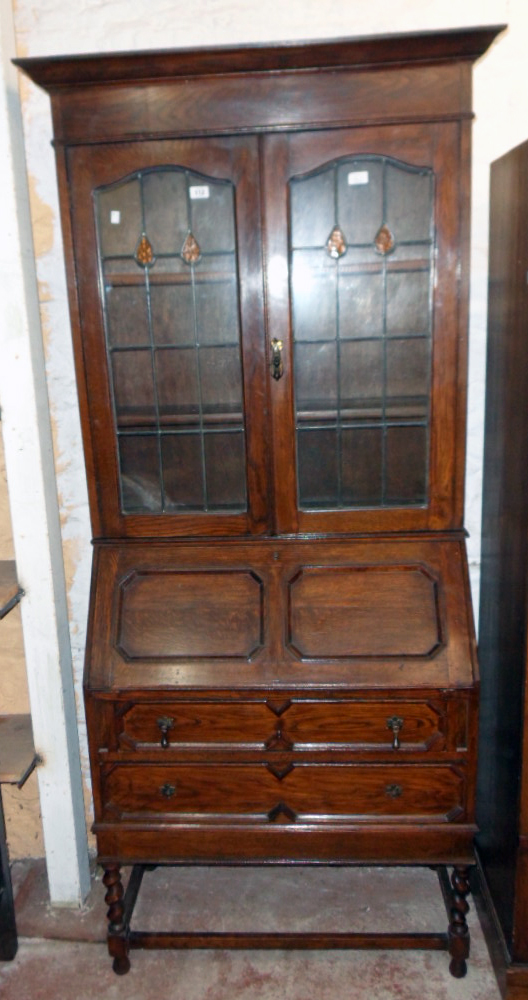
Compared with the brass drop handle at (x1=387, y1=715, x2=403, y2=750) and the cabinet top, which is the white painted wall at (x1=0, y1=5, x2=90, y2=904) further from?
the brass drop handle at (x1=387, y1=715, x2=403, y2=750)

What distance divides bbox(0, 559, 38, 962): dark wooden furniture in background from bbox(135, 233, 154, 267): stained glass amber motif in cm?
95

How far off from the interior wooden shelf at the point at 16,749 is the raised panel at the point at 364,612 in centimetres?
87

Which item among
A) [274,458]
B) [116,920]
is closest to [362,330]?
[274,458]

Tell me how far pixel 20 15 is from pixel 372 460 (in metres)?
1.52

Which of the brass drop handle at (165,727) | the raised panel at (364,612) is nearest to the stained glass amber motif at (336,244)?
the raised panel at (364,612)

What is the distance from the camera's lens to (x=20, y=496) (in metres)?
1.99

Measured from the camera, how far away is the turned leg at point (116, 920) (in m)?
1.91

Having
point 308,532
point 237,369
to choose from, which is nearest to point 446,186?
point 237,369

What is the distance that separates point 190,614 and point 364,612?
45 cm

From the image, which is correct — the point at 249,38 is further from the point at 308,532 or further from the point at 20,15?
the point at 308,532

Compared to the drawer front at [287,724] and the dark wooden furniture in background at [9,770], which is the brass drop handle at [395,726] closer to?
the drawer front at [287,724]

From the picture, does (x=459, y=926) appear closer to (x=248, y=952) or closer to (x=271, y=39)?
(x=248, y=952)

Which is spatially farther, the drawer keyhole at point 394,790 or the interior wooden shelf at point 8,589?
the interior wooden shelf at point 8,589

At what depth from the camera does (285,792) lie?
184 cm
